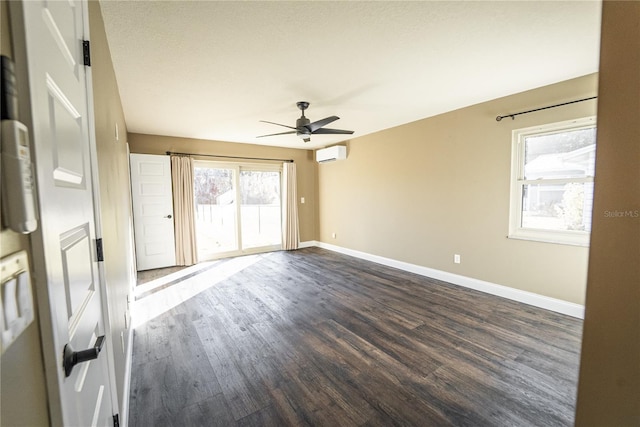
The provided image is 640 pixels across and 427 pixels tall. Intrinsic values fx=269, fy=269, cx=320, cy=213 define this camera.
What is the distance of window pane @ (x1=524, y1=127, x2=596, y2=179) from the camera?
2814 millimetres

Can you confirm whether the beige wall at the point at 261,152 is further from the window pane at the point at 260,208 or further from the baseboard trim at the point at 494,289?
the baseboard trim at the point at 494,289

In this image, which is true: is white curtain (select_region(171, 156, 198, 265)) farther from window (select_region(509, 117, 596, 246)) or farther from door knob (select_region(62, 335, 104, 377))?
window (select_region(509, 117, 596, 246))

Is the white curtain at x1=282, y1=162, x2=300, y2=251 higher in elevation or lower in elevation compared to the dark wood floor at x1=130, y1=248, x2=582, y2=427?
higher

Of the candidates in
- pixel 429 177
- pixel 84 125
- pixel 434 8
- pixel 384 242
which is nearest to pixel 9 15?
pixel 84 125

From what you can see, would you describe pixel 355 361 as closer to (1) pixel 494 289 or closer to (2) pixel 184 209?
(1) pixel 494 289

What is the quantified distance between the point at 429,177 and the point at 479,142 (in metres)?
0.83

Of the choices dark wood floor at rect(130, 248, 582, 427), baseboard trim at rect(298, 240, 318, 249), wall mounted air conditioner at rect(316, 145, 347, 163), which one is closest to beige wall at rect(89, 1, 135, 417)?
dark wood floor at rect(130, 248, 582, 427)

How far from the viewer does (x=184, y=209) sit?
5.05 metres

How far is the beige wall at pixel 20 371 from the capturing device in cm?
40

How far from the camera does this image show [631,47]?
836mm

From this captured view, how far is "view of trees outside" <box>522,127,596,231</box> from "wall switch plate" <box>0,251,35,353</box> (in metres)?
3.89

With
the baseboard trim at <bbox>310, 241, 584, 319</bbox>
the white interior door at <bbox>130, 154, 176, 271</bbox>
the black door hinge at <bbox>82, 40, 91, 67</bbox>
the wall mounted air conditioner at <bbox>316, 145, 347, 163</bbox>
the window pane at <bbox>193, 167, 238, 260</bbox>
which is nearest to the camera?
the black door hinge at <bbox>82, 40, 91, 67</bbox>

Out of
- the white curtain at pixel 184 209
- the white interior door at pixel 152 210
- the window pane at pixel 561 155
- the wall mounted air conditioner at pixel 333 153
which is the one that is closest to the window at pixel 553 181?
the window pane at pixel 561 155

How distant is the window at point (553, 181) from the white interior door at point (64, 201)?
381 centimetres
